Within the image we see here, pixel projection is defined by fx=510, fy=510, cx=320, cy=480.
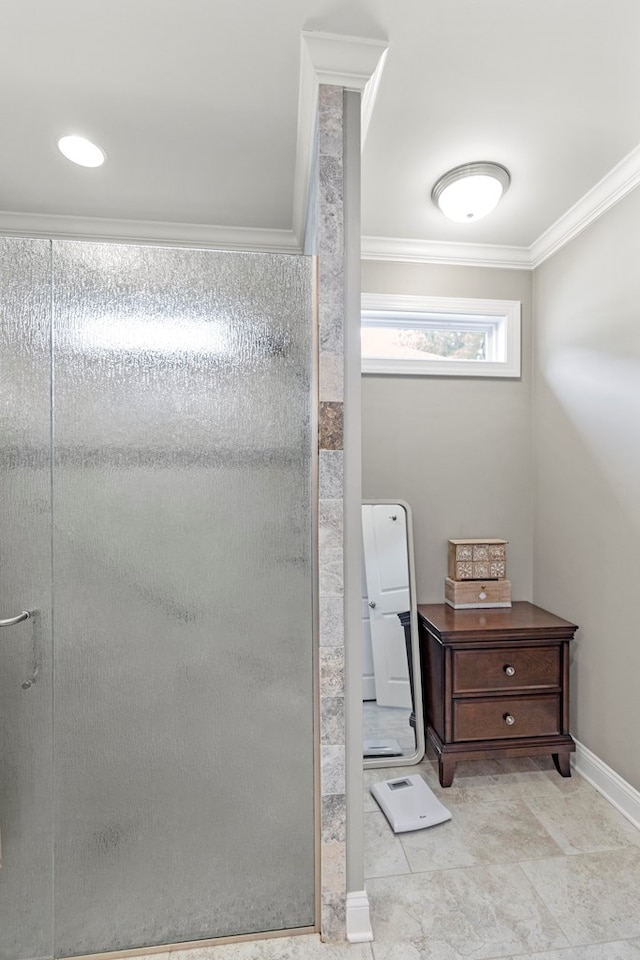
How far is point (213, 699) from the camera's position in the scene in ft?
4.95

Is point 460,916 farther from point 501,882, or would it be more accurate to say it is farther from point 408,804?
point 408,804

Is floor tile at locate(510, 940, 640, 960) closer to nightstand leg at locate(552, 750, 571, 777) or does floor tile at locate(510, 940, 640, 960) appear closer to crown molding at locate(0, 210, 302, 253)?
nightstand leg at locate(552, 750, 571, 777)

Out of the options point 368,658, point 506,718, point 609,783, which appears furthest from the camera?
point 368,658

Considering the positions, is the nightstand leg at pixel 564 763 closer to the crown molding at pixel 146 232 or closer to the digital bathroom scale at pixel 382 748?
the digital bathroom scale at pixel 382 748

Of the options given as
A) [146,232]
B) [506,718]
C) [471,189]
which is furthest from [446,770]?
[146,232]

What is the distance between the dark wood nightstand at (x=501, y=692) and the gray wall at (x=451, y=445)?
0.50 metres

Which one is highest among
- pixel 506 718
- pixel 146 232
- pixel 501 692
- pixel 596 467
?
pixel 146 232

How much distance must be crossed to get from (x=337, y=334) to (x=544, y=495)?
1.78 m

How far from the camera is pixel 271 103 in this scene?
1.72 m

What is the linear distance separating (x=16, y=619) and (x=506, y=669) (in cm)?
196

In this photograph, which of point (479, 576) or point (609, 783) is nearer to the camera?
point (609, 783)

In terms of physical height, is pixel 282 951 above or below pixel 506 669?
below

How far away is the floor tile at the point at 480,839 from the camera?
6.12 feet

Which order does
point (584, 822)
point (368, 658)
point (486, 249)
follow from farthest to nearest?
point (486, 249)
point (368, 658)
point (584, 822)
